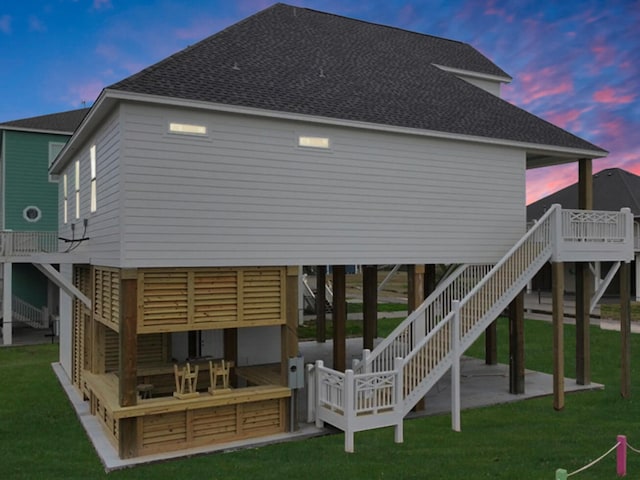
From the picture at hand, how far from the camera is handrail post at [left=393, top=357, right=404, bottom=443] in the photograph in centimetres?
1156

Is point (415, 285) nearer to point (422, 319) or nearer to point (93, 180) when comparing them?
point (422, 319)

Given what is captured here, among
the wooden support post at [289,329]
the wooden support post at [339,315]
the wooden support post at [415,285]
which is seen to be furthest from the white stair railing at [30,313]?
the wooden support post at [415,285]

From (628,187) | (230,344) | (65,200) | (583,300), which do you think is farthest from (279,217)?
(628,187)

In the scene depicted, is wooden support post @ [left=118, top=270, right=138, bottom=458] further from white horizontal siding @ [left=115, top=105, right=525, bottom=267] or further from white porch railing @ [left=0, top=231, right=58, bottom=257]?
white porch railing @ [left=0, top=231, right=58, bottom=257]

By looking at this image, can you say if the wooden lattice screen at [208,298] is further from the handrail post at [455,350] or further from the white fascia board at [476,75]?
the white fascia board at [476,75]

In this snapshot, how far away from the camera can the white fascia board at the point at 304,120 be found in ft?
33.8

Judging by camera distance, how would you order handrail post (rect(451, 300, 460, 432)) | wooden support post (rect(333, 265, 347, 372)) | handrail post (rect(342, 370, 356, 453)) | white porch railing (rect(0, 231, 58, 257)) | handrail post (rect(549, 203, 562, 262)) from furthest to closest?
white porch railing (rect(0, 231, 58, 257))
wooden support post (rect(333, 265, 347, 372))
handrail post (rect(549, 203, 562, 262))
handrail post (rect(451, 300, 460, 432))
handrail post (rect(342, 370, 356, 453))

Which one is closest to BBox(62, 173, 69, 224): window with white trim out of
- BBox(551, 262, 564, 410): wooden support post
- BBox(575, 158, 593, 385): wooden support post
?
BBox(551, 262, 564, 410): wooden support post

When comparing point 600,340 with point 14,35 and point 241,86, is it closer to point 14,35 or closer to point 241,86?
point 241,86

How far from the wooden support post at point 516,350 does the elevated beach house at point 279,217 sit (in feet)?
0.59

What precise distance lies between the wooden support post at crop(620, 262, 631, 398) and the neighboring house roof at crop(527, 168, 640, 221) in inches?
Answer: 1008

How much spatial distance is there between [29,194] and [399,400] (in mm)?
24318

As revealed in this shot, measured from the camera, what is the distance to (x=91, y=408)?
1345cm

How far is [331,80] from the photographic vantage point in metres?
14.2
